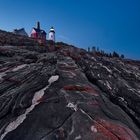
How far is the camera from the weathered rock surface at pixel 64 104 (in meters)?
8.05

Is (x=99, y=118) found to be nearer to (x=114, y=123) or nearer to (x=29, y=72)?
(x=114, y=123)

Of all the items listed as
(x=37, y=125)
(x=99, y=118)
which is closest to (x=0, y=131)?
(x=37, y=125)

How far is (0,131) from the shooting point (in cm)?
841

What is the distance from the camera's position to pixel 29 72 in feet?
45.1

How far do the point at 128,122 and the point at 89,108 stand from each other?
1.60 metres

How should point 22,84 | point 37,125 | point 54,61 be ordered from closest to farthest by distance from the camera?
point 37,125, point 22,84, point 54,61

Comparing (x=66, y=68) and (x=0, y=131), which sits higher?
(x=66, y=68)

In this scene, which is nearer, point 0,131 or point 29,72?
point 0,131

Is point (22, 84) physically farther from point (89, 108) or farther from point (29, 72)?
point (89, 108)

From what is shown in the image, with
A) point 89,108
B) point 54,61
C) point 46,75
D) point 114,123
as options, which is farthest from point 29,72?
point 114,123

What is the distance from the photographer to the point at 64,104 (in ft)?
30.7

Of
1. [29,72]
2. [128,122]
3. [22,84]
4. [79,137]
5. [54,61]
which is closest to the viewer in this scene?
[79,137]

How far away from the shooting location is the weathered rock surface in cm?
805

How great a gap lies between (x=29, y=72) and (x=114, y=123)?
6.19 metres
